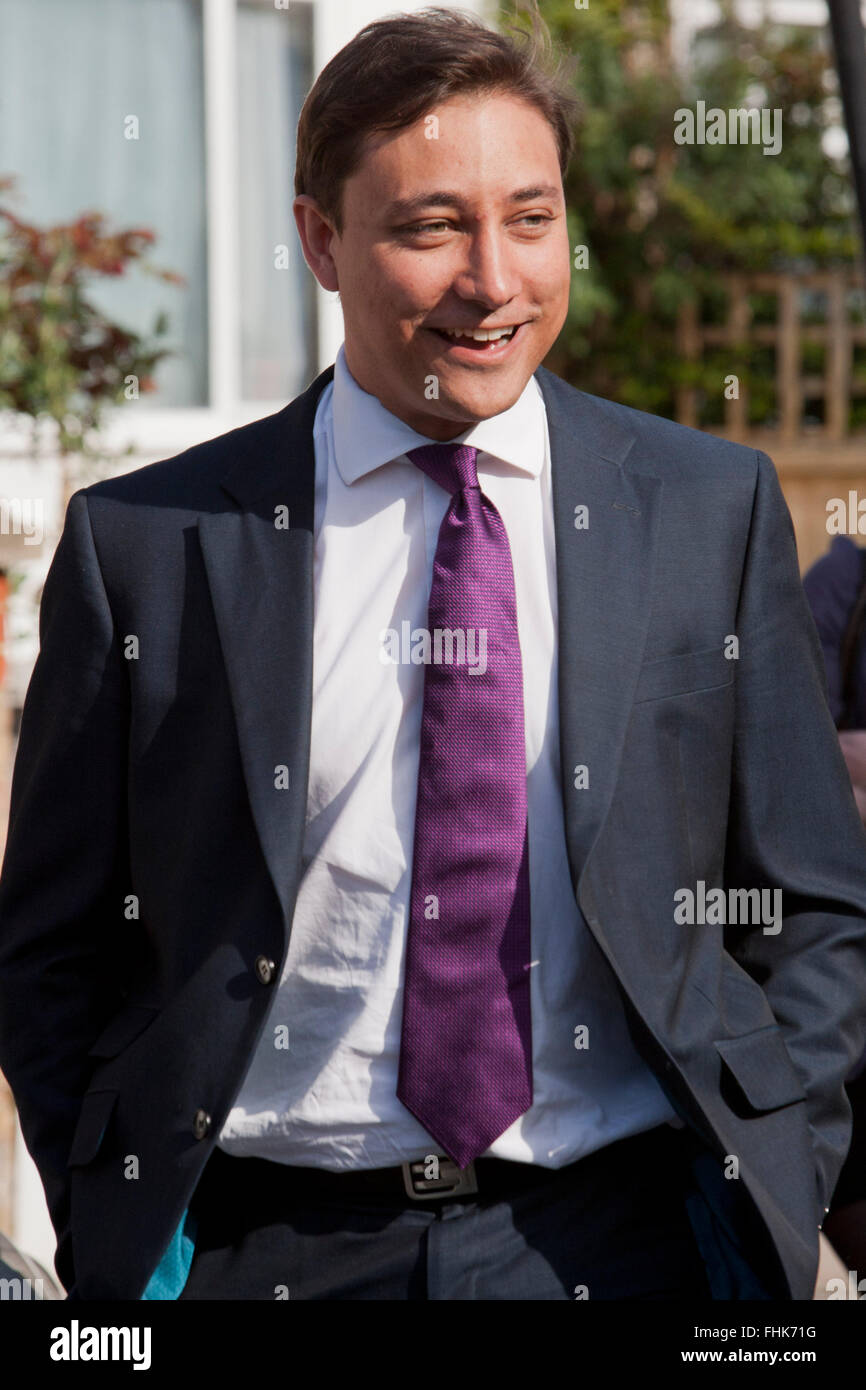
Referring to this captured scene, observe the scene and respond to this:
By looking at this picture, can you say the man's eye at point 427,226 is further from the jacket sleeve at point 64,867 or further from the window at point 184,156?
the window at point 184,156

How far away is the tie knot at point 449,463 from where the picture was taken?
2066 mm

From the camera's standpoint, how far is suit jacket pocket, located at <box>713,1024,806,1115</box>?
194cm

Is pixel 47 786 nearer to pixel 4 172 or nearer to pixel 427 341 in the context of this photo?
pixel 427 341

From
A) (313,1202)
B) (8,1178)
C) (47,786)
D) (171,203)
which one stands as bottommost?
(8,1178)

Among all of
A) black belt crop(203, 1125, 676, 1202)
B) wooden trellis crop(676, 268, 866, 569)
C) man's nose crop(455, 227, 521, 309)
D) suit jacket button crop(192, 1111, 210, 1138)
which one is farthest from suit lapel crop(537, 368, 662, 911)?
wooden trellis crop(676, 268, 866, 569)

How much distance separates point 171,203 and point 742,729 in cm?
569

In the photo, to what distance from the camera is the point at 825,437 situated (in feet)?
31.3

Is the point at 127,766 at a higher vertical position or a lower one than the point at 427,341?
lower

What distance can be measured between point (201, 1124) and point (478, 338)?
0.97 metres

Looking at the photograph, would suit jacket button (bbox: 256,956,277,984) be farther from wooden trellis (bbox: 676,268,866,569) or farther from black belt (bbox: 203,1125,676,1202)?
wooden trellis (bbox: 676,268,866,569)
